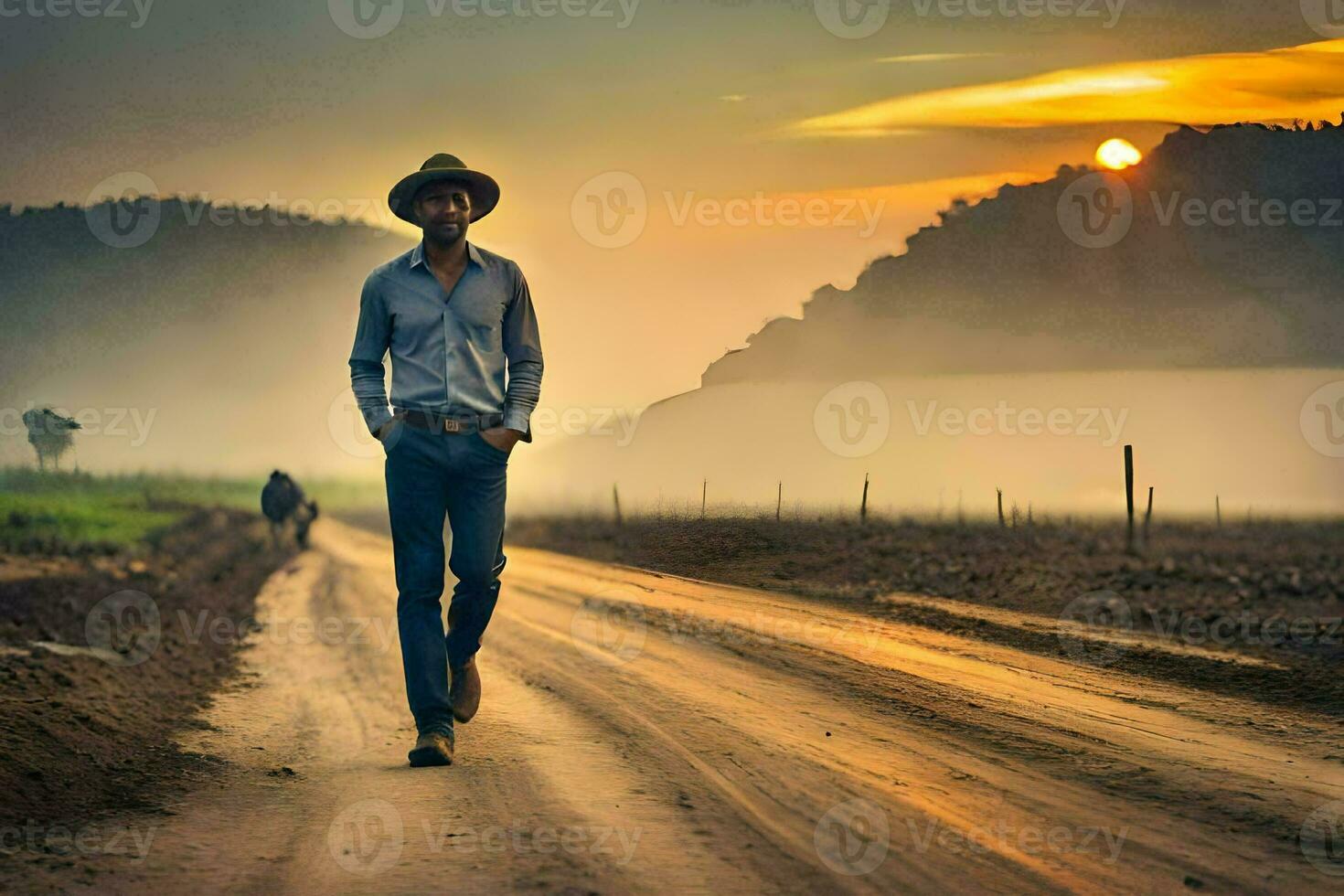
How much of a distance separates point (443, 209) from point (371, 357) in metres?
0.76

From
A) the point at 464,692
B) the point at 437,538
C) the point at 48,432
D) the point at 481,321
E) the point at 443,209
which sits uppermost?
the point at 443,209

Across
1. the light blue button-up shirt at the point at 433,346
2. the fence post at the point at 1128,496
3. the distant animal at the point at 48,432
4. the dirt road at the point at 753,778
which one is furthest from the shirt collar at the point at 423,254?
the fence post at the point at 1128,496

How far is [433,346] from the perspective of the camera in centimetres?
622

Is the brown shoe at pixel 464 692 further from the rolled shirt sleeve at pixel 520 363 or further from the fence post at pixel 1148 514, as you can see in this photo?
the fence post at pixel 1148 514

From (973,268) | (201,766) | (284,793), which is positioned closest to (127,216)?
(201,766)

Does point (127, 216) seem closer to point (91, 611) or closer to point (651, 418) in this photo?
point (91, 611)

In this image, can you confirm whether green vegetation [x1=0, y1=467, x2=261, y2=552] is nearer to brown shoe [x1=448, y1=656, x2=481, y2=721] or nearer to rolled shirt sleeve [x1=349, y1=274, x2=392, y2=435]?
brown shoe [x1=448, y1=656, x2=481, y2=721]

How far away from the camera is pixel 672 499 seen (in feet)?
18.8

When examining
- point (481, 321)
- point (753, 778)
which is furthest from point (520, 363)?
Answer: point (753, 778)

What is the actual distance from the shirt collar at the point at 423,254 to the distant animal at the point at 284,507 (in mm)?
30095

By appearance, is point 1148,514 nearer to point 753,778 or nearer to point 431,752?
point 753,778

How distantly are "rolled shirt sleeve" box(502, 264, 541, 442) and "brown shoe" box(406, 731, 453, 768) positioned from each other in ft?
4.99

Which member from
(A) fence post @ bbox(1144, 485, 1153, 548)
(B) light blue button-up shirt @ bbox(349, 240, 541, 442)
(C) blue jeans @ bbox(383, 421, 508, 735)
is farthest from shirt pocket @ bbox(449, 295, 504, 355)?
(A) fence post @ bbox(1144, 485, 1153, 548)

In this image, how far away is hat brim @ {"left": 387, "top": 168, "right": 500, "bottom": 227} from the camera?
6.25 m
